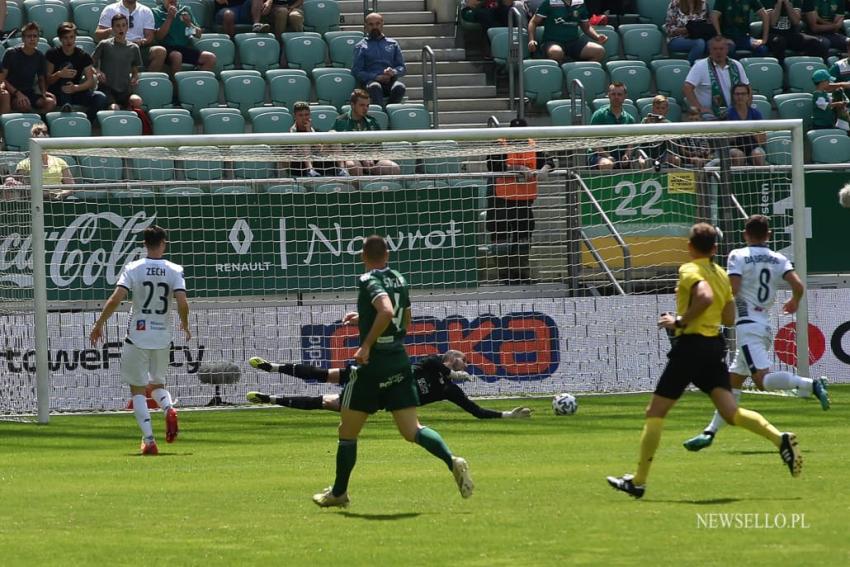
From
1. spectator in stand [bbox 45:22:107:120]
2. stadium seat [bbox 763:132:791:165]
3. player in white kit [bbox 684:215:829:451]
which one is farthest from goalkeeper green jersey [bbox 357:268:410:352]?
spectator in stand [bbox 45:22:107:120]

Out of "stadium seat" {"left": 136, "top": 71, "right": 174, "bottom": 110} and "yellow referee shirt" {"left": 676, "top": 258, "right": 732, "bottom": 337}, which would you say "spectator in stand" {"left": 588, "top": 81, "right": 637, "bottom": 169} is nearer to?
"stadium seat" {"left": 136, "top": 71, "right": 174, "bottom": 110}

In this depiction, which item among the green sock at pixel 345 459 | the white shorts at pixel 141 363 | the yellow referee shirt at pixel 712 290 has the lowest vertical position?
the green sock at pixel 345 459

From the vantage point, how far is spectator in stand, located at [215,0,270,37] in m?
22.4

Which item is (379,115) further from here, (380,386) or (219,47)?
(380,386)

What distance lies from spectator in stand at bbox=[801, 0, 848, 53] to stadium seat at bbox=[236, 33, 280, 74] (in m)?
9.18

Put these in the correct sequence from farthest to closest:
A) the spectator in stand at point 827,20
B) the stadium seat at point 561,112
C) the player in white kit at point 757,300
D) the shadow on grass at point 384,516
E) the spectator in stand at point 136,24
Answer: the spectator in stand at point 827,20, the stadium seat at point 561,112, the spectator in stand at point 136,24, the player in white kit at point 757,300, the shadow on grass at point 384,516

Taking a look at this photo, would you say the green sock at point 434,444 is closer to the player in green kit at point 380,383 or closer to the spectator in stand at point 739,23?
the player in green kit at point 380,383

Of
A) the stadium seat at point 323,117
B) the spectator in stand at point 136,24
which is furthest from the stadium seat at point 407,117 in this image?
the spectator in stand at point 136,24

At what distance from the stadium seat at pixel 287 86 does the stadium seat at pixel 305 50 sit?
834mm

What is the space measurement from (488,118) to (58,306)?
7.57m

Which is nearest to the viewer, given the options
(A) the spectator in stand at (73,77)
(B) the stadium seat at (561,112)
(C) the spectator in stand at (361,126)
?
(C) the spectator in stand at (361,126)

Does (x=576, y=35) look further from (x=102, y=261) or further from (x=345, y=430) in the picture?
(x=345, y=430)

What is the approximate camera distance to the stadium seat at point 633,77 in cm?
2288

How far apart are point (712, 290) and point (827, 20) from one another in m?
16.8
